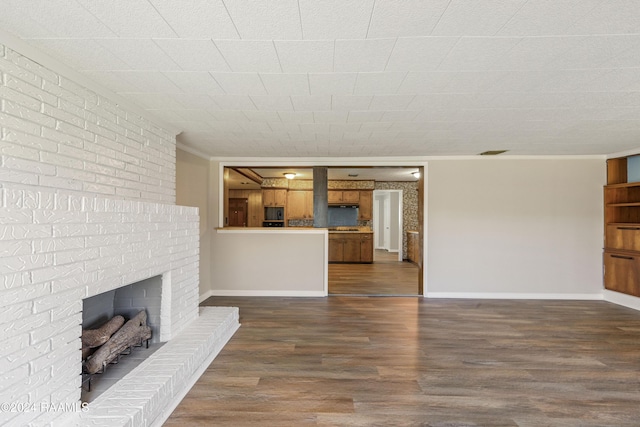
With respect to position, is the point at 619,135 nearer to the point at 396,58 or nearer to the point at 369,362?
the point at 396,58

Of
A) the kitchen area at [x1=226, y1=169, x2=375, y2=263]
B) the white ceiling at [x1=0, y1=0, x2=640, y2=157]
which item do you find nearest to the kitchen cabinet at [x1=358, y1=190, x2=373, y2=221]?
the kitchen area at [x1=226, y1=169, x2=375, y2=263]

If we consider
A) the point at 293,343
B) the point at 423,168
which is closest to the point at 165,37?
the point at 293,343

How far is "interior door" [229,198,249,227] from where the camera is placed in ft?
31.5

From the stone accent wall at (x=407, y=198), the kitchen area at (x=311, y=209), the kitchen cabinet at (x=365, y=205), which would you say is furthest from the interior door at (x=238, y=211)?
the stone accent wall at (x=407, y=198)

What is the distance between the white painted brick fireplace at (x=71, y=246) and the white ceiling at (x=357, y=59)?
32 centimetres

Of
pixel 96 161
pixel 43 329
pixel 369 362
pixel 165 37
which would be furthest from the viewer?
pixel 369 362

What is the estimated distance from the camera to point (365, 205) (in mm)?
9258

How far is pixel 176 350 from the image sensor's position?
2.48m

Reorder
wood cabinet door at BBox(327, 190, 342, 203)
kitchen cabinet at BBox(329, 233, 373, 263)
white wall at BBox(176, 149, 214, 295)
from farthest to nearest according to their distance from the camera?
wood cabinet door at BBox(327, 190, 342, 203) → kitchen cabinet at BBox(329, 233, 373, 263) → white wall at BBox(176, 149, 214, 295)

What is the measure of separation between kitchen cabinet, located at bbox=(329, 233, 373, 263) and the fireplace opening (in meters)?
6.33

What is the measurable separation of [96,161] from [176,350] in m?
1.55

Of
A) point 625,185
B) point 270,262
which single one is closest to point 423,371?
point 270,262

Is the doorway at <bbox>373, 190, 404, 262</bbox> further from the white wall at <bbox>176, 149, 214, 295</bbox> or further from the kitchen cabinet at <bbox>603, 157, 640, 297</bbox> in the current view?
the white wall at <bbox>176, 149, 214, 295</bbox>

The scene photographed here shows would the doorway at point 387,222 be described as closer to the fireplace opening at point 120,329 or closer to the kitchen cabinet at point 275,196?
the kitchen cabinet at point 275,196
